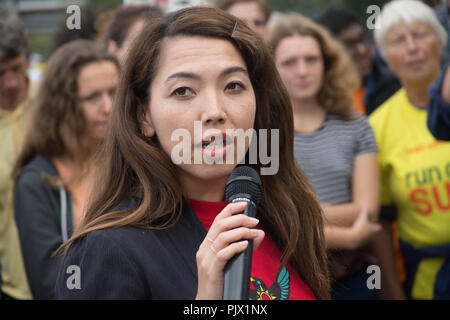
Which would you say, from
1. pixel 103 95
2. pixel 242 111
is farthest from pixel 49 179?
pixel 242 111

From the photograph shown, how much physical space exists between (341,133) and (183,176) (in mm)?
1660

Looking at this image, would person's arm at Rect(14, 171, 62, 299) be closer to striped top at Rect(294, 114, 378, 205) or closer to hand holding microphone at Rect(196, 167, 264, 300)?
striped top at Rect(294, 114, 378, 205)

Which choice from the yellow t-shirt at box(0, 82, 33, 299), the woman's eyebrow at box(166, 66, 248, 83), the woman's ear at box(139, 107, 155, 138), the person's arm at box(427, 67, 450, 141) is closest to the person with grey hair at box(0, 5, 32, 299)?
the yellow t-shirt at box(0, 82, 33, 299)

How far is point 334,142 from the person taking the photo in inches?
129

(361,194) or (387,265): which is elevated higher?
(361,194)

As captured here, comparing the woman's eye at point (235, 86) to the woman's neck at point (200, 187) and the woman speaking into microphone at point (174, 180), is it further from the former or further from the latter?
the woman's neck at point (200, 187)

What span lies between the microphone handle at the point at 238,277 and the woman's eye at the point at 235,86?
618 millimetres

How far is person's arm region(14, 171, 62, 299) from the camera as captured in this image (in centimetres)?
291

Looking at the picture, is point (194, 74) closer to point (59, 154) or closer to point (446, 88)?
point (446, 88)

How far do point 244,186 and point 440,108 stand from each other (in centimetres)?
122

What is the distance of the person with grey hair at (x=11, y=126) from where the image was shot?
346 centimetres

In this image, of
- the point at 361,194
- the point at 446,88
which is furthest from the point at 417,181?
the point at 446,88

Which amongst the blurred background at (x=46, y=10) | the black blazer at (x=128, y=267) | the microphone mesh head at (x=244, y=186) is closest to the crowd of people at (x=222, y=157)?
the black blazer at (x=128, y=267)

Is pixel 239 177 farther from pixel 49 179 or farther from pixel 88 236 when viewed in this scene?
pixel 49 179
